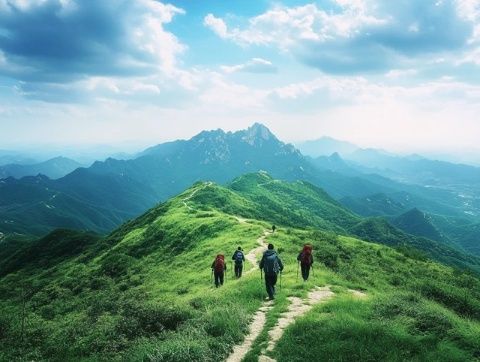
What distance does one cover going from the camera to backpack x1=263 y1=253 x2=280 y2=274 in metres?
24.0

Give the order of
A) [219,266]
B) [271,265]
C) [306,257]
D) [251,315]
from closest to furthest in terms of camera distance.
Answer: [251,315], [271,265], [306,257], [219,266]

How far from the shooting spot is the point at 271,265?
24.0m

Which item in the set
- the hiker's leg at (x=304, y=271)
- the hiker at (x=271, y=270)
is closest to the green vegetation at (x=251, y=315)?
the hiker at (x=271, y=270)

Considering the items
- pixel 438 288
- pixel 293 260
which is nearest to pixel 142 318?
pixel 293 260

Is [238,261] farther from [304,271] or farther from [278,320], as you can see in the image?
[278,320]

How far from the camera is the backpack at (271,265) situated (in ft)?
78.6

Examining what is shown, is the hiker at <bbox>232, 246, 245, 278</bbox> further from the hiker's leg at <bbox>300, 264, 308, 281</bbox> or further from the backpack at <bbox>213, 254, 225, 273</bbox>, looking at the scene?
the hiker's leg at <bbox>300, 264, 308, 281</bbox>

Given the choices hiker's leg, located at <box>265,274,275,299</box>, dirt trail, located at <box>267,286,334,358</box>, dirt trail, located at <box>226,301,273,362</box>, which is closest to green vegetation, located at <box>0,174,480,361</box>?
dirt trail, located at <box>226,301,273,362</box>

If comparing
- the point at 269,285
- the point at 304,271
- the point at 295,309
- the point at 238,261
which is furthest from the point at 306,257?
the point at 295,309

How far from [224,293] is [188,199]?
328 ft

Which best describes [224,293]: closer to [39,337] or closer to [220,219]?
[39,337]

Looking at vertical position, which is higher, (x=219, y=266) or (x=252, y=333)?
(x=252, y=333)

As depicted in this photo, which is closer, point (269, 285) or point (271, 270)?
point (271, 270)

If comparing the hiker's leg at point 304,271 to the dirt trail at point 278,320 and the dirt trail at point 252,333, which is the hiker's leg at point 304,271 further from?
the dirt trail at point 252,333
